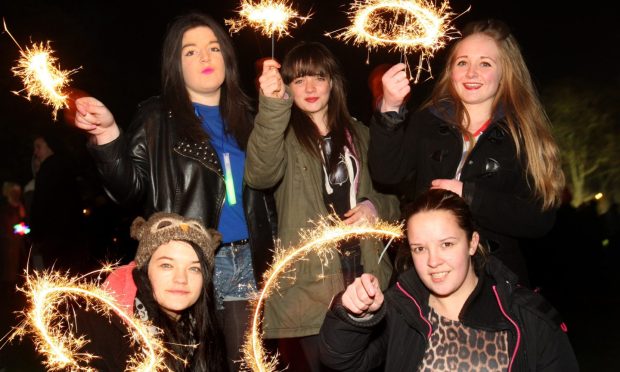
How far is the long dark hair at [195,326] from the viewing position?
3879 mm

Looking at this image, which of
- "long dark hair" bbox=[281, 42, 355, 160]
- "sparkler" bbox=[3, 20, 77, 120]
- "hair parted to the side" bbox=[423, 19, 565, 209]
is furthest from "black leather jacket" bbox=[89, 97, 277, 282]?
"hair parted to the side" bbox=[423, 19, 565, 209]

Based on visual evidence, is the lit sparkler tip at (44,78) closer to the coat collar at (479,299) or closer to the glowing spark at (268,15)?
the glowing spark at (268,15)

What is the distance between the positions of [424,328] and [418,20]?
5.69 ft

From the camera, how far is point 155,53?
19.0 meters

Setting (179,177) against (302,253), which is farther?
(302,253)

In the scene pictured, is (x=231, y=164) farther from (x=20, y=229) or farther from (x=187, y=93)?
(x=20, y=229)

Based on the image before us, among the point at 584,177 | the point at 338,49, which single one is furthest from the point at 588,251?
the point at 584,177

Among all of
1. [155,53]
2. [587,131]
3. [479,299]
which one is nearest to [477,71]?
[479,299]

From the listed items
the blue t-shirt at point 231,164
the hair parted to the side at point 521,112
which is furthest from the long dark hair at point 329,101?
the hair parted to the side at point 521,112

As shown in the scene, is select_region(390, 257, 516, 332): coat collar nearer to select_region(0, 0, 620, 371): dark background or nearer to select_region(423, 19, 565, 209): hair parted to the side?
select_region(423, 19, 565, 209): hair parted to the side

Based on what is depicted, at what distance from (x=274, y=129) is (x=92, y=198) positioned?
326 inches

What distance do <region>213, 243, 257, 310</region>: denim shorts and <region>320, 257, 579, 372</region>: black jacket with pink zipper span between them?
0.71 m

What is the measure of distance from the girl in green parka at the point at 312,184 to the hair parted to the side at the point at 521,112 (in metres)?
0.60

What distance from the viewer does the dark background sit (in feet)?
45.3
